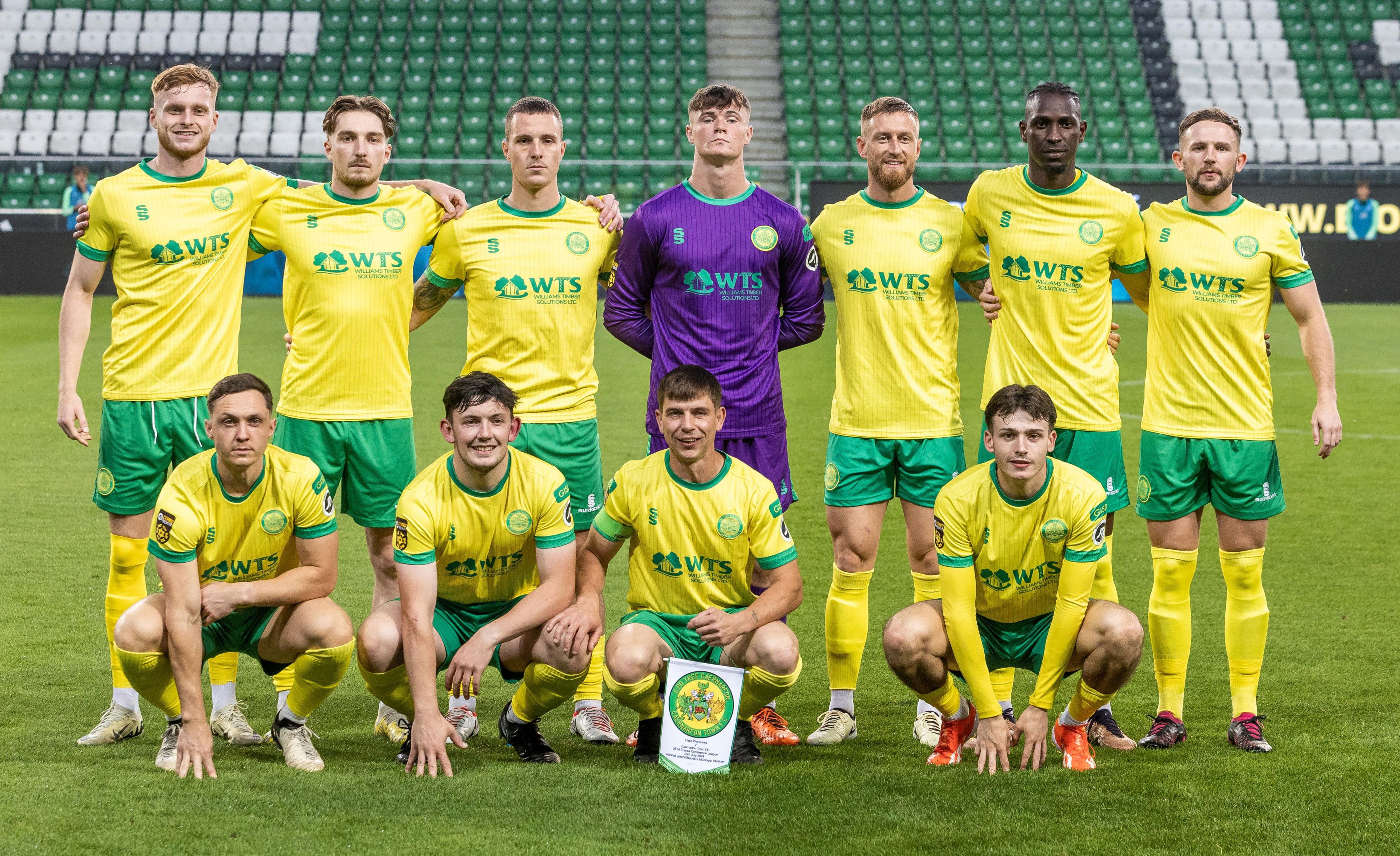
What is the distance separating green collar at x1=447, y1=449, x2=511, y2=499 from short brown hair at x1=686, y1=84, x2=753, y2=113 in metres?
1.25

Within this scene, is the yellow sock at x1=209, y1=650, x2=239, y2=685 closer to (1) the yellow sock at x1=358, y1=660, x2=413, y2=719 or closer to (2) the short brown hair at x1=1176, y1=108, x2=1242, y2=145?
(1) the yellow sock at x1=358, y1=660, x2=413, y2=719

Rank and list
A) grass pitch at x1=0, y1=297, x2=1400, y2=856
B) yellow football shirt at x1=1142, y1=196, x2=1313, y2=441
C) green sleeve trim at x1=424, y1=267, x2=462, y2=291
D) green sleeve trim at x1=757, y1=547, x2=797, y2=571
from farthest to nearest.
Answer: green sleeve trim at x1=424, y1=267, x2=462, y2=291, yellow football shirt at x1=1142, y1=196, x2=1313, y2=441, green sleeve trim at x1=757, y1=547, x2=797, y2=571, grass pitch at x1=0, y1=297, x2=1400, y2=856

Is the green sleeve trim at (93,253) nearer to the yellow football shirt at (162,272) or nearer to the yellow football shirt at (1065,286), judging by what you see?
the yellow football shirt at (162,272)

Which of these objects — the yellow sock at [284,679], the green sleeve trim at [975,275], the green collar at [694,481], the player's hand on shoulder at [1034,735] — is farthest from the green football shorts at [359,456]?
the player's hand on shoulder at [1034,735]

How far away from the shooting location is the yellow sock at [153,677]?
3.86m

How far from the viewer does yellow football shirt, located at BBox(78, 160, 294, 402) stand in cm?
433

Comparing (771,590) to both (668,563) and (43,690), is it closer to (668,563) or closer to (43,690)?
(668,563)

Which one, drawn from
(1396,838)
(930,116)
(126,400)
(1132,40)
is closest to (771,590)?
(1396,838)

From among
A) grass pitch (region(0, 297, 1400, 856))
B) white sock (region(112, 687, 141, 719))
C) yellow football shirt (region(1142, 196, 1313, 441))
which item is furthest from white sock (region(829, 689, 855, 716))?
white sock (region(112, 687, 141, 719))

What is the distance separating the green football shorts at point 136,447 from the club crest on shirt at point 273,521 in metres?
0.55

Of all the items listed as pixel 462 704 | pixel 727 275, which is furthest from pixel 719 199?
pixel 462 704

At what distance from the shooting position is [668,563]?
4.08 meters

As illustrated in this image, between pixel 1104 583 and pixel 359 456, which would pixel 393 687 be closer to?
pixel 359 456

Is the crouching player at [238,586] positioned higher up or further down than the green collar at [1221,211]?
further down
